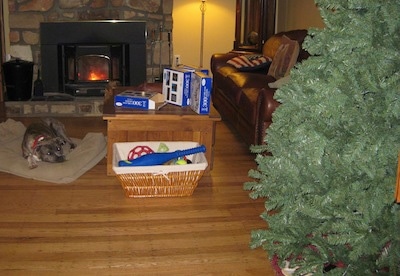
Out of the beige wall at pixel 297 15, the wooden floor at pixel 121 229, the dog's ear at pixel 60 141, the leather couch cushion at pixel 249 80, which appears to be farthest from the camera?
the beige wall at pixel 297 15

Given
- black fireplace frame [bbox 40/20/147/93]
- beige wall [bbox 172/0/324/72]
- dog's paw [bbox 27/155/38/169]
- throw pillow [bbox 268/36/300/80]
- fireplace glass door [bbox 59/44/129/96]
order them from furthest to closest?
1. beige wall [bbox 172/0/324/72]
2. fireplace glass door [bbox 59/44/129/96]
3. black fireplace frame [bbox 40/20/147/93]
4. throw pillow [bbox 268/36/300/80]
5. dog's paw [bbox 27/155/38/169]

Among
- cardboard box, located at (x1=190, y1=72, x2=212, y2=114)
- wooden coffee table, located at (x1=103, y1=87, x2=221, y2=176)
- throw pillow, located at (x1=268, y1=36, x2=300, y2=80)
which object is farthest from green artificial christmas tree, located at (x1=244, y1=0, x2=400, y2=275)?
throw pillow, located at (x1=268, y1=36, x2=300, y2=80)

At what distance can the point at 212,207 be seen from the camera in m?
3.38

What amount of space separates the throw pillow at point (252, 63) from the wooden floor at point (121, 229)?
174 centimetres

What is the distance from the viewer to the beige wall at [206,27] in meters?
6.88

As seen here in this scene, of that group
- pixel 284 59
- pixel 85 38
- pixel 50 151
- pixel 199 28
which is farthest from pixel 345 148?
pixel 199 28

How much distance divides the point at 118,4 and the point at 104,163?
8.08 feet

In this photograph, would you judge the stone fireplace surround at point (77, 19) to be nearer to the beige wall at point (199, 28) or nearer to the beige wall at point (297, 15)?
the beige wall at point (199, 28)

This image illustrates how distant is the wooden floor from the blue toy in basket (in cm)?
24

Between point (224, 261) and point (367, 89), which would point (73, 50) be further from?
point (367, 89)

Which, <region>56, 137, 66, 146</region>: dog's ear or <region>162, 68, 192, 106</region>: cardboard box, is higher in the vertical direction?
<region>162, 68, 192, 106</region>: cardboard box

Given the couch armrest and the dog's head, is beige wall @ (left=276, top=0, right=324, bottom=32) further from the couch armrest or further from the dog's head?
the dog's head

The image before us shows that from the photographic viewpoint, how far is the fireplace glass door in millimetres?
5984

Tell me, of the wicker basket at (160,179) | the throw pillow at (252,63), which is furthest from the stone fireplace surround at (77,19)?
the wicker basket at (160,179)
